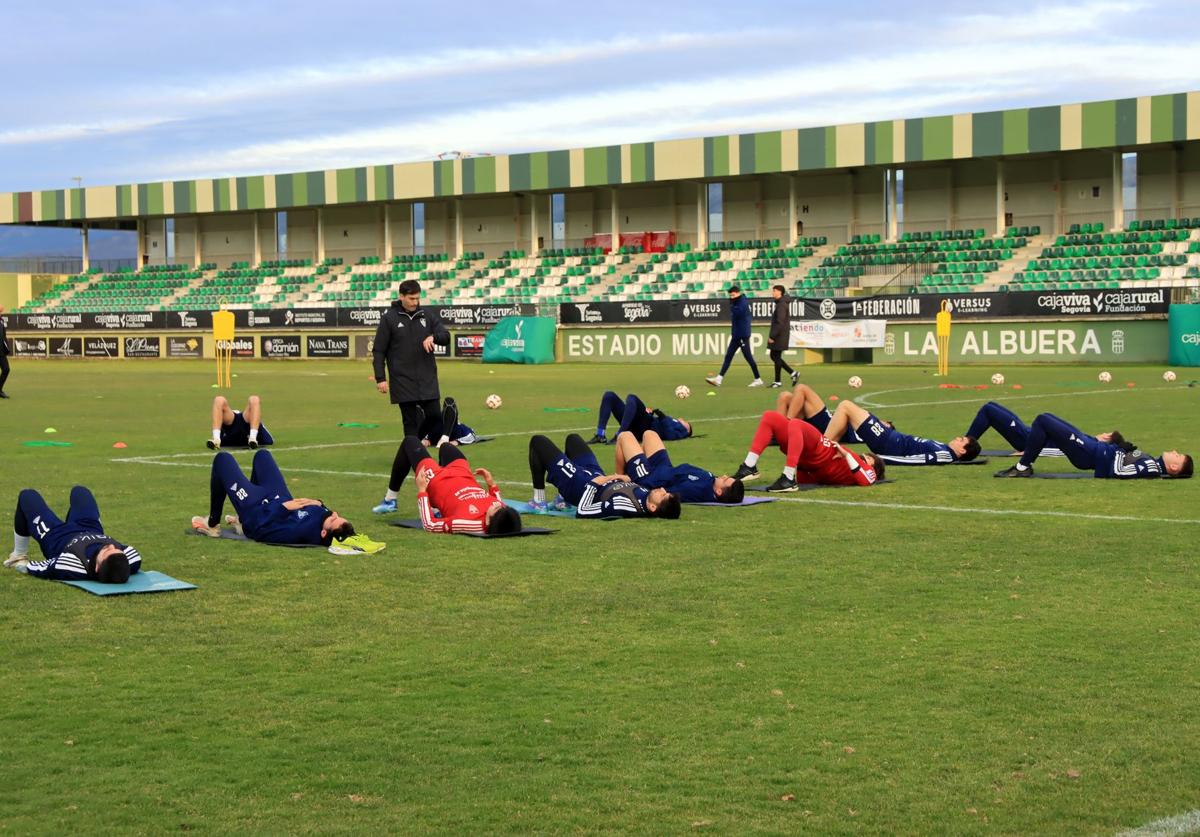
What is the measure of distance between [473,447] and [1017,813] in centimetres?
1514

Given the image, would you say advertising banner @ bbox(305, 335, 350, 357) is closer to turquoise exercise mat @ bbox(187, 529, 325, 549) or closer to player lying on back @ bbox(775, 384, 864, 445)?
player lying on back @ bbox(775, 384, 864, 445)

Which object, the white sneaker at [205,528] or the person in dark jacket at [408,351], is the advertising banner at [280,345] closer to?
the person in dark jacket at [408,351]

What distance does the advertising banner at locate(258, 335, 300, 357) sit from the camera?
65750 mm

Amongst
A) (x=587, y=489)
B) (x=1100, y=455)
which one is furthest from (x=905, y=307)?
(x=587, y=489)

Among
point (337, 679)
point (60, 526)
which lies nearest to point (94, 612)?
point (60, 526)

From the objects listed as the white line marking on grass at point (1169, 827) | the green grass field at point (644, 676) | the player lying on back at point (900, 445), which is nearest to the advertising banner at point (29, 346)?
the green grass field at point (644, 676)

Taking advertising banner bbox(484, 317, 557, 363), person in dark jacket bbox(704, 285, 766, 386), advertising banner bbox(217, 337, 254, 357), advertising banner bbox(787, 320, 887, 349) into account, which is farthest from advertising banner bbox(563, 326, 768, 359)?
advertising banner bbox(217, 337, 254, 357)

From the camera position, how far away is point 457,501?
1199 cm

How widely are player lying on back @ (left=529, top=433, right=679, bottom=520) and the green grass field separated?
0.54 ft

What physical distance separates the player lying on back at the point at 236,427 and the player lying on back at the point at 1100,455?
988 cm

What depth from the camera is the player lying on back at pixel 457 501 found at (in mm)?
11766

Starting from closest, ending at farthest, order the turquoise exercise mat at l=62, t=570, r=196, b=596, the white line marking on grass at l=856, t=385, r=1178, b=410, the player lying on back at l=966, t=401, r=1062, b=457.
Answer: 1. the turquoise exercise mat at l=62, t=570, r=196, b=596
2. the player lying on back at l=966, t=401, r=1062, b=457
3. the white line marking on grass at l=856, t=385, r=1178, b=410

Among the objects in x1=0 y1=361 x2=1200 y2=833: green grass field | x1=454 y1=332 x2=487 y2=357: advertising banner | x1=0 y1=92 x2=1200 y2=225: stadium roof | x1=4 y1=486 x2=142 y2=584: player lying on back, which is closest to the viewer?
x1=0 y1=361 x2=1200 y2=833: green grass field

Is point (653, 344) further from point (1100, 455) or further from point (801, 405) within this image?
point (1100, 455)
